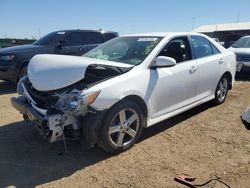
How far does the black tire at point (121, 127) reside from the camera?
4.13 meters

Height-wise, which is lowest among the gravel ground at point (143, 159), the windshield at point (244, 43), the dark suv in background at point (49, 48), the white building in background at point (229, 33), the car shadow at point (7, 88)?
the white building in background at point (229, 33)

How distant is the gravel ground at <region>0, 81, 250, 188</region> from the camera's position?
3.76 metres

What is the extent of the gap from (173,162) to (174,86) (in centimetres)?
140

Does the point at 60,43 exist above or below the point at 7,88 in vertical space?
above

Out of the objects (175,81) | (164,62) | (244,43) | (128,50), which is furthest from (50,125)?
(244,43)

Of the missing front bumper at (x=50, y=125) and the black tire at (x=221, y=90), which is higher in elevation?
the missing front bumper at (x=50, y=125)

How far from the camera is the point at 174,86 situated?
5.14 meters

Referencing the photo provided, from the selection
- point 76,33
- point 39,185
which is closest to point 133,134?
point 39,185

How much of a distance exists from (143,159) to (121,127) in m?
0.52

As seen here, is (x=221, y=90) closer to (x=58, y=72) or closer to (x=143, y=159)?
(x=143, y=159)

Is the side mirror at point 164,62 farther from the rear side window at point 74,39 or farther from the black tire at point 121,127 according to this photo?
the rear side window at point 74,39

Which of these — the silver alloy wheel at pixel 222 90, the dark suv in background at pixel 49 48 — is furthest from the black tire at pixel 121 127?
the dark suv in background at pixel 49 48

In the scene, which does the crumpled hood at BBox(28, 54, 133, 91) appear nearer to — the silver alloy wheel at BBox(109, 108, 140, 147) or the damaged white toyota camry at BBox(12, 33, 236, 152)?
the damaged white toyota camry at BBox(12, 33, 236, 152)

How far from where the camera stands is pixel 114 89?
4.17m
